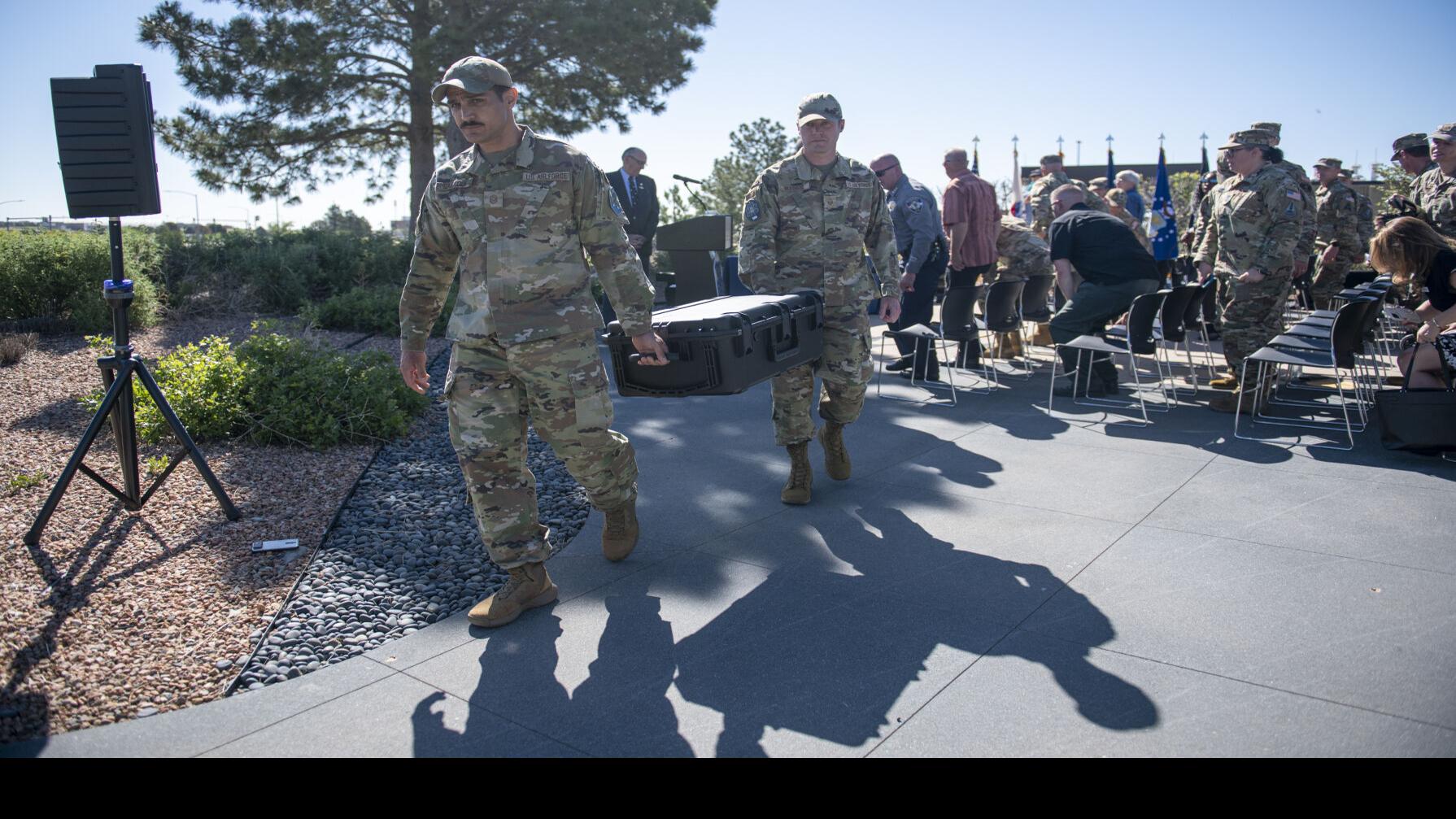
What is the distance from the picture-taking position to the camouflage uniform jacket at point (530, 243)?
339cm

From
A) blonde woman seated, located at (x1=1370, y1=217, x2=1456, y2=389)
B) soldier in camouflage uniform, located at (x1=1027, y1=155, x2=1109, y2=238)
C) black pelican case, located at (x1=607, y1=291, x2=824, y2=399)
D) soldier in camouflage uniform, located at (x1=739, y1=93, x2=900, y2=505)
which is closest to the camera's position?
black pelican case, located at (x1=607, y1=291, x2=824, y2=399)

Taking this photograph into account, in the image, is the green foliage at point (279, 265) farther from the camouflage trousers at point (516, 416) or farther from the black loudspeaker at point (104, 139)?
the camouflage trousers at point (516, 416)

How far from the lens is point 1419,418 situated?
17.5ft

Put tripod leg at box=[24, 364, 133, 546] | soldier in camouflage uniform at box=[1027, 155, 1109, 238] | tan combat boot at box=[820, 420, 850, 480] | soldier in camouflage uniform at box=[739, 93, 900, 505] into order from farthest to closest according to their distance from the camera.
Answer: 1. soldier in camouflage uniform at box=[1027, 155, 1109, 238]
2. tan combat boot at box=[820, 420, 850, 480]
3. soldier in camouflage uniform at box=[739, 93, 900, 505]
4. tripod leg at box=[24, 364, 133, 546]

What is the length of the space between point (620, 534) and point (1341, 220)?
30.5ft

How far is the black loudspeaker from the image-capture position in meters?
4.00

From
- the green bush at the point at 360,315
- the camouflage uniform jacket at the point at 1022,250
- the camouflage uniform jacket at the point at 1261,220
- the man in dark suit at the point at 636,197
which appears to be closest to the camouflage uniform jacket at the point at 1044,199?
the camouflage uniform jacket at the point at 1022,250

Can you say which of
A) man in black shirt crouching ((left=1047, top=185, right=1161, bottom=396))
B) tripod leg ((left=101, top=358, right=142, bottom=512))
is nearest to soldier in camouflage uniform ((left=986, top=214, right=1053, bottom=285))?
man in black shirt crouching ((left=1047, top=185, right=1161, bottom=396))

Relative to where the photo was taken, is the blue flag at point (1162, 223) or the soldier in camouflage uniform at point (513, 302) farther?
the blue flag at point (1162, 223)

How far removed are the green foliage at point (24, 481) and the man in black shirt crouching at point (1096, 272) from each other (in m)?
6.64

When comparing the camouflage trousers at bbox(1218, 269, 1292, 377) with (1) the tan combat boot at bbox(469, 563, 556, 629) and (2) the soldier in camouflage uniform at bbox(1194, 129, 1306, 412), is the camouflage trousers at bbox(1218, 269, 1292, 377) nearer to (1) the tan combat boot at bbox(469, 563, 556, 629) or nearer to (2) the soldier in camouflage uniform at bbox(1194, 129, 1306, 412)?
(2) the soldier in camouflage uniform at bbox(1194, 129, 1306, 412)

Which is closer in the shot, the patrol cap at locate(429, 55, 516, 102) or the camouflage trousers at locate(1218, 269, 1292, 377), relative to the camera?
the patrol cap at locate(429, 55, 516, 102)

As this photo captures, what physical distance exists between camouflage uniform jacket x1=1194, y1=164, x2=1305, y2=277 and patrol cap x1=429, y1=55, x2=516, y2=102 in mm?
5707
